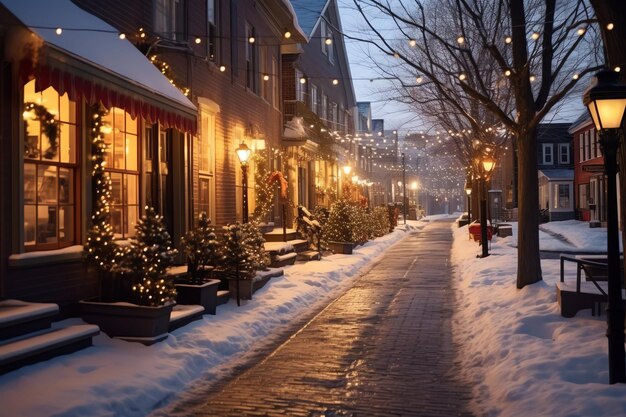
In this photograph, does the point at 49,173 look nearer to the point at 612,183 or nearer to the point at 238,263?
the point at 238,263

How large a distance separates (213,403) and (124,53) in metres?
5.66

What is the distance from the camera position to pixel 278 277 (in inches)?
590

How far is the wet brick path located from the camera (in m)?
6.18

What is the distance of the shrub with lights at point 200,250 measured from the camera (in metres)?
10.7

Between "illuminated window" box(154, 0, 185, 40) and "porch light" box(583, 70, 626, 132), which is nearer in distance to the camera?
"porch light" box(583, 70, 626, 132)

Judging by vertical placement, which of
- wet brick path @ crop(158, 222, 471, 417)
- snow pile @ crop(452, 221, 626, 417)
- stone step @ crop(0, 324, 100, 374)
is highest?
stone step @ crop(0, 324, 100, 374)

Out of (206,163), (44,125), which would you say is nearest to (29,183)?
(44,125)

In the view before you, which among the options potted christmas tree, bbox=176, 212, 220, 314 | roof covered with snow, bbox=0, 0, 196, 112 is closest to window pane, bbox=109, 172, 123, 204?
potted christmas tree, bbox=176, 212, 220, 314

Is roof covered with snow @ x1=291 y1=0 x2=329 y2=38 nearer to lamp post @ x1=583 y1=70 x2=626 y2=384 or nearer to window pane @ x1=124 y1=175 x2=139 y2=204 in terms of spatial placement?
window pane @ x1=124 y1=175 x2=139 y2=204

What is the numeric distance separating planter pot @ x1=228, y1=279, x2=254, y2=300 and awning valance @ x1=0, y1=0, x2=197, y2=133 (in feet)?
9.34

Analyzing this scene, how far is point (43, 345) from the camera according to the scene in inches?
274

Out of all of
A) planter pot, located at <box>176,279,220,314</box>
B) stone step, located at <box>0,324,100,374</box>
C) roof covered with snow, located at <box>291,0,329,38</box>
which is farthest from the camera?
roof covered with snow, located at <box>291,0,329,38</box>

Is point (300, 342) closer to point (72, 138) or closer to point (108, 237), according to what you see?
point (108, 237)

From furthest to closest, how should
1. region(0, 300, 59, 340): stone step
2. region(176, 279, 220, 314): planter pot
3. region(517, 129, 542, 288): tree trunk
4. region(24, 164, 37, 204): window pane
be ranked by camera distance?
region(517, 129, 542, 288): tree trunk
region(176, 279, 220, 314): planter pot
region(24, 164, 37, 204): window pane
region(0, 300, 59, 340): stone step
